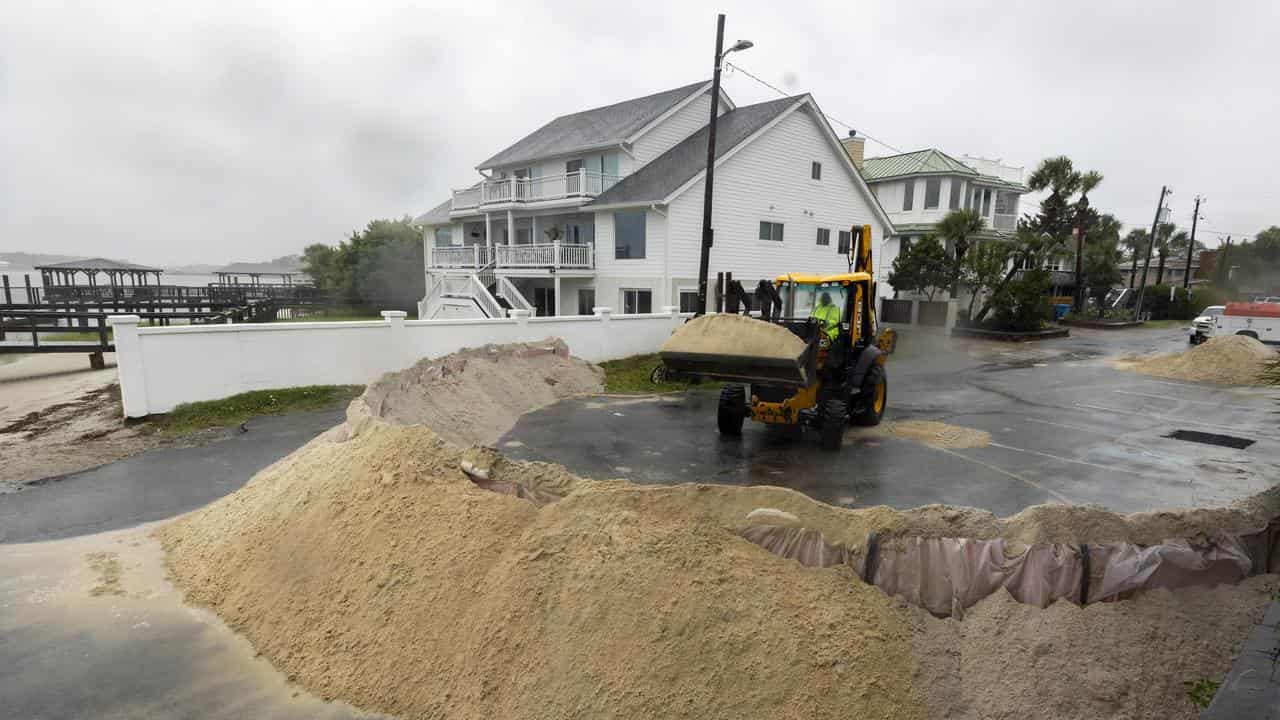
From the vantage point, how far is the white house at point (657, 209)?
22422 mm

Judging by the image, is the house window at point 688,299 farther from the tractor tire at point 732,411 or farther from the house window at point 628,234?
the tractor tire at point 732,411

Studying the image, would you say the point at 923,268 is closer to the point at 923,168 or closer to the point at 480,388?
the point at 923,168

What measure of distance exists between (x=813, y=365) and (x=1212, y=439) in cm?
741

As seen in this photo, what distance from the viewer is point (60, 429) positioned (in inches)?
428

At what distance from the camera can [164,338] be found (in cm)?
1118

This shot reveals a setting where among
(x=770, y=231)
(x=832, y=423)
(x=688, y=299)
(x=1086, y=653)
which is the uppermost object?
(x=770, y=231)

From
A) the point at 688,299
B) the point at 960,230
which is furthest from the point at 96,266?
the point at 960,230

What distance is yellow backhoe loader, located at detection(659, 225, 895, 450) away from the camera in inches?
340

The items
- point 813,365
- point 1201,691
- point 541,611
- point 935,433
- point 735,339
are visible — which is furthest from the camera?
point 935,433

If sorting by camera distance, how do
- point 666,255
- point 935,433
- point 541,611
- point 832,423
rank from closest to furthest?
point 541,611
point 832,423
point 935,433
point 666,255

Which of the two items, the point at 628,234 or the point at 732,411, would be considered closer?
the point at 732,411

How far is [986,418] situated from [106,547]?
44.8ft

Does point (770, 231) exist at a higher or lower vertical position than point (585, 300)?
higher

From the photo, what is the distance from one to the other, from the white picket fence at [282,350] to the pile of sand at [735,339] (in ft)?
22.8
